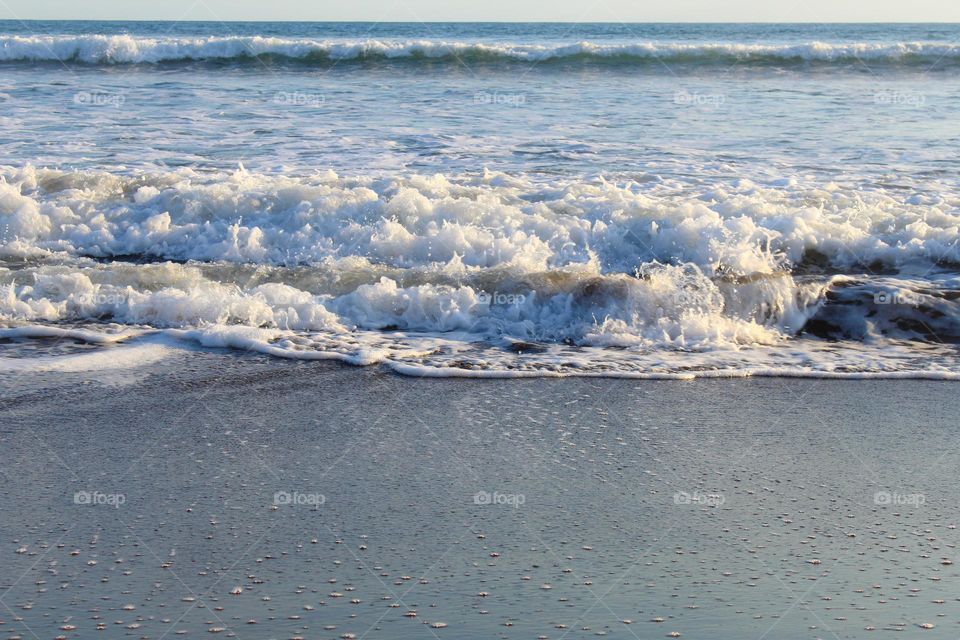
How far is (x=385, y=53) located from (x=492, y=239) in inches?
693

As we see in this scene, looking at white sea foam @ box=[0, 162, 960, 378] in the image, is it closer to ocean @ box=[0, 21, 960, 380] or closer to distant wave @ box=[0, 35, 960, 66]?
ocean @ box=[0, 21, 960, 380]

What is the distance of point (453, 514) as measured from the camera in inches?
155

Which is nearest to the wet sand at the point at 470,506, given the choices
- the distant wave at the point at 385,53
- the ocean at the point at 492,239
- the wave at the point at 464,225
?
the ocean at the point at 492,239

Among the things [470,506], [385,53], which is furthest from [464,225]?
[385,53]

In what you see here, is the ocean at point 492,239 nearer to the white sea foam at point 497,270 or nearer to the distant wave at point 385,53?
the white sea foam at point 497,270

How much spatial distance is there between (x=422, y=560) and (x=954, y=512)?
2.03 meters

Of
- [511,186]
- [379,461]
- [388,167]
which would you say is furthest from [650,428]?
[388,167]

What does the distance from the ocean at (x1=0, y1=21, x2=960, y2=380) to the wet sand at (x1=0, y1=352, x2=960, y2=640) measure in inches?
23.0

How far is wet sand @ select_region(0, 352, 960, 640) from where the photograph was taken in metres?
3.20

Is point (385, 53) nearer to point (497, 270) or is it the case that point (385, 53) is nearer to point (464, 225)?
point (464, 225)

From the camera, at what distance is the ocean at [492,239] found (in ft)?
20.7

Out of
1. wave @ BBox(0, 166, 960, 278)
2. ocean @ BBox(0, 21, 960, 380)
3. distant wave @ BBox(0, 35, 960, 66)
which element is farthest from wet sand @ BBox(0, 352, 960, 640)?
distant wave @ BBox(0, 35, 960, 66)

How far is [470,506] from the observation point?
4.00m

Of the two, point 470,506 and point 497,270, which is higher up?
point 497,270
